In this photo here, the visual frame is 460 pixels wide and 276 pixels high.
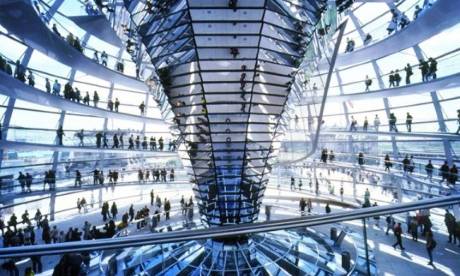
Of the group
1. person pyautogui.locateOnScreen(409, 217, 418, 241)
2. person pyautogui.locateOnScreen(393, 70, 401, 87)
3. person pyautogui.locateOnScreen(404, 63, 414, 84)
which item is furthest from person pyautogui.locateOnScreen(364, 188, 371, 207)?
person pyautogui.locateOnScreen(404, 63, 414, 84)

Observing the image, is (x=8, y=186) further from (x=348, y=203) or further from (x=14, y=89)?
(x=348, y=203)

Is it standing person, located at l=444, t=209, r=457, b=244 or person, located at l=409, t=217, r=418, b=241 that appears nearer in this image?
standing person, located at l=444, t=209, r=457, b=244

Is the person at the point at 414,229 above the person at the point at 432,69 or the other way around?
the other way around

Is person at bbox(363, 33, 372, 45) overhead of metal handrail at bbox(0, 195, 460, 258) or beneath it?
overhead

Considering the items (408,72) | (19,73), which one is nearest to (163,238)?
(19,73)

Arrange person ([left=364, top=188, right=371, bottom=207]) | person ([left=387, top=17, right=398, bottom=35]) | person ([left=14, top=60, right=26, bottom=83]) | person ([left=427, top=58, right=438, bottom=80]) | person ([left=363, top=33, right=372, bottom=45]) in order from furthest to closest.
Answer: person ([left=363, top=33, right=372, bottom=45]) < person ([left=387, top=17, right=398, bottom=35]) < person ([left=364, top=188, right=371, bottom=207]) < person ([left=427, top=58, right=438, bottom=80]) < person ([left=14, top=60, right=26, bottom=83])

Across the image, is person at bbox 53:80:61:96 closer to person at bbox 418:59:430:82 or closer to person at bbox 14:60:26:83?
person at bbox 14:60:26:83

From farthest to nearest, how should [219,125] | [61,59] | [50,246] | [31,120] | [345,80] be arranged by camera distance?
[345,80] < [31,120] < [61,59] < [219,125] < [50,246]

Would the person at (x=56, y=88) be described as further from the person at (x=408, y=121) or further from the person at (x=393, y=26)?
the person at (x=408, y=121)

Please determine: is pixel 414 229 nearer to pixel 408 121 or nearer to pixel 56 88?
pixel 408 121

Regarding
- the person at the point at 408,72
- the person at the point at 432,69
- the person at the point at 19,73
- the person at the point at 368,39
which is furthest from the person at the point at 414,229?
the person at the point at 19,73

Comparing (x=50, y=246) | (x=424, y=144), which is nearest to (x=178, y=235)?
(x=50, y=246)
